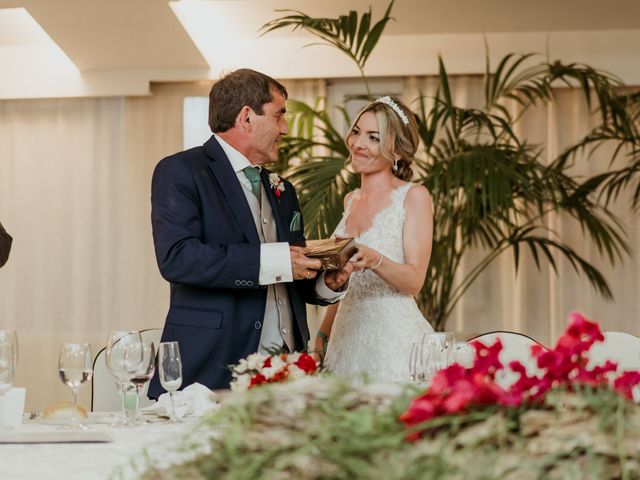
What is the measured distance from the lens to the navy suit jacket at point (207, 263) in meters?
2.92

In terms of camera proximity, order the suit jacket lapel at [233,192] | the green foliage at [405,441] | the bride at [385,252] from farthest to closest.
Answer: the bride at [385,252] < the suit jacket lapel at [233,192] < the green foliage at [405,441]

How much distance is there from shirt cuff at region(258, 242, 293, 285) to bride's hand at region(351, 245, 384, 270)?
1.03ft

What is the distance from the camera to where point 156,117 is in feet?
23.5

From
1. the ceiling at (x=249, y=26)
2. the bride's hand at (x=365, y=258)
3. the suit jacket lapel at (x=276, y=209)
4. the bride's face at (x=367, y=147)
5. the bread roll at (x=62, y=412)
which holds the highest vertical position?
the ceiling at (x=249, y=26)

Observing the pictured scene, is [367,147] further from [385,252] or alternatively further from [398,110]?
[385,252]

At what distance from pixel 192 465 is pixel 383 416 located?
0.66 feet

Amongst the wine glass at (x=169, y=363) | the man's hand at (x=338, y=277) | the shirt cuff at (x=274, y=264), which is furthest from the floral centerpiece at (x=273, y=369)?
the man's hand at (x=338, y=277)

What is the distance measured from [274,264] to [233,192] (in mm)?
339

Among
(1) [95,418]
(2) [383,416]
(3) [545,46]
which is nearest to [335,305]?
(1) [95,418]

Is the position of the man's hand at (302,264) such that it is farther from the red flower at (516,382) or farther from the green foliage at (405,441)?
the green foliage at (405,441)

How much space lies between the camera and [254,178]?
3303 millimetres

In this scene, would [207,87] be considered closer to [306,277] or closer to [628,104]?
[628,104]

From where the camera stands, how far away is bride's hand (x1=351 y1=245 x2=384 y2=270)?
10.5ft

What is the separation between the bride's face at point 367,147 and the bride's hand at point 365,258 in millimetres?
440
